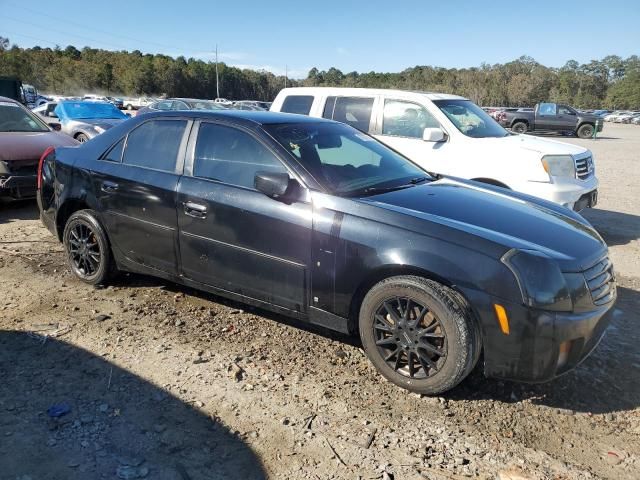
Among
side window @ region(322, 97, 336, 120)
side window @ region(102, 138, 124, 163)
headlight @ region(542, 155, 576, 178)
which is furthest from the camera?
side window @ region(322, 97, 336, 120)

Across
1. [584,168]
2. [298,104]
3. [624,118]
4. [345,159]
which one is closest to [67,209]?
[345,159]

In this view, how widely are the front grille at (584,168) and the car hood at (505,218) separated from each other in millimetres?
A: 3356

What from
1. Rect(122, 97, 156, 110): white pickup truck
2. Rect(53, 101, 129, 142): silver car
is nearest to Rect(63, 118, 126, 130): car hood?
Rect(53, 101, 129, 142): silver car

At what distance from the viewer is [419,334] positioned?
3.08 m

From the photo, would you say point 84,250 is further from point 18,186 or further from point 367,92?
point 367,92

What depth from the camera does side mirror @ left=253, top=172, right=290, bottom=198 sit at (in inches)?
134

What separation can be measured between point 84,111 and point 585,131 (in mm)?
26956

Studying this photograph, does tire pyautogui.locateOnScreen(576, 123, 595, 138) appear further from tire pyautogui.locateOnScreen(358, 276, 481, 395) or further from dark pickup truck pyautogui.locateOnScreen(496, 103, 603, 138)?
tire pyautogui.locateOnScreen(358, 276, 481, 395)

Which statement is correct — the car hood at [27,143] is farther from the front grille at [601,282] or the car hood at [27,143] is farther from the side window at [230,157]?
the front grille at [601,282]

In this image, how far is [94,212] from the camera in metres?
4.55

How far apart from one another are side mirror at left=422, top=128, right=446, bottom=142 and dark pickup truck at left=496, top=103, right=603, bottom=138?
24658 millimetres

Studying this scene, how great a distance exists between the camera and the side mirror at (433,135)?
6.82m

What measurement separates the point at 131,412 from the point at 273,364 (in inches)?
37.5

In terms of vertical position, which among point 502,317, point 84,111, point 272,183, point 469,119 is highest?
point 469,119
